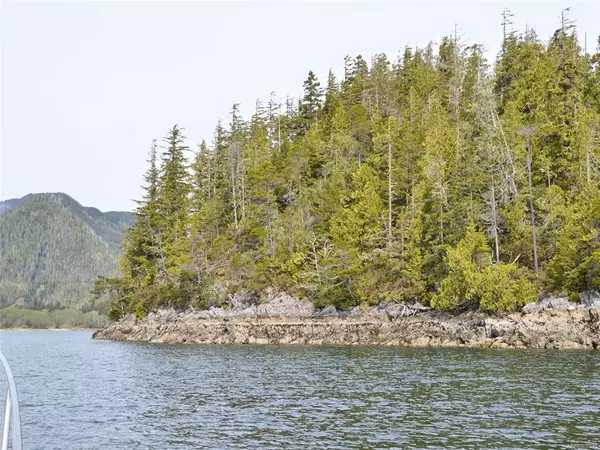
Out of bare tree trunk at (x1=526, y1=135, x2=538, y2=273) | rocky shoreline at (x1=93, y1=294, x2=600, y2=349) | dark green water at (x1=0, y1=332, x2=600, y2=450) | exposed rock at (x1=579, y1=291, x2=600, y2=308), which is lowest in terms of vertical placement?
dark green water at (x1=0, y1=332, x2=600, y2=450)

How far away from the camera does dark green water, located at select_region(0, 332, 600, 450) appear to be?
63.5ft

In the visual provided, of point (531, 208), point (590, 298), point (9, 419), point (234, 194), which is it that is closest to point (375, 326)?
point (531, 208)

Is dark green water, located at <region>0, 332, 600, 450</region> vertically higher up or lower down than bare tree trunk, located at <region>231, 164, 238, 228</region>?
lower down

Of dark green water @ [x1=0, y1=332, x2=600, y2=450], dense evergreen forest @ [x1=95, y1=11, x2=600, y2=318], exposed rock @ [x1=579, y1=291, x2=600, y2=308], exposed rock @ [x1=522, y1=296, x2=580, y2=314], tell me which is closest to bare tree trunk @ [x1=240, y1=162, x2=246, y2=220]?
dense evergreen forest @ [x1=95, y1=11, x2=600, y2=318]

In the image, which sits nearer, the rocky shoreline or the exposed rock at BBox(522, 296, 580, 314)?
the rocky shoreline

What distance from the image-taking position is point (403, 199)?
76.8 m

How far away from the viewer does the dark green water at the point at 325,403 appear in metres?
19.4

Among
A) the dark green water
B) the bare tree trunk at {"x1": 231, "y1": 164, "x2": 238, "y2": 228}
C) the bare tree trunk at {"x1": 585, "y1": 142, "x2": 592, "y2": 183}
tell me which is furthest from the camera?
the bare tree trunk at {"x1": 231, "y1": 164, "x2": 238, "y2": 228}

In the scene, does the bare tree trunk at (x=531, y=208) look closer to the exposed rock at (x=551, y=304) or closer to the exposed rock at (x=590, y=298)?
the exposed rock at (x=551, y=304)

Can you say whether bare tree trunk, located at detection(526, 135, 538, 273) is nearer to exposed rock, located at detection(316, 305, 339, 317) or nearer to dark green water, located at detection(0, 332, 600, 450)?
dark green water, located at detection(0, 332, 600, 450)

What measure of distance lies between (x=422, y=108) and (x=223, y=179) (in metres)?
37.4

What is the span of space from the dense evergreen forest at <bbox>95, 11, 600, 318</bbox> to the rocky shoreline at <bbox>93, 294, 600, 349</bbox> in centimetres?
195

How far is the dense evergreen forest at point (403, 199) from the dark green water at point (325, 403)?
737 inches

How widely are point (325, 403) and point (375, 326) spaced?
38248mm
